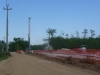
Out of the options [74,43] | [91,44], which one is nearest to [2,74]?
[91,44]

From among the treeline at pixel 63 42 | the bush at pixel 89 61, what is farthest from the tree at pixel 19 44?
the bush at pixel 89 61

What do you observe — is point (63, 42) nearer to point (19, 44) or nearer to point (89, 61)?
point (19, 44)

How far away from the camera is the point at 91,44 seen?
108562 millimetres

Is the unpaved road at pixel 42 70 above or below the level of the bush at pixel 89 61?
below

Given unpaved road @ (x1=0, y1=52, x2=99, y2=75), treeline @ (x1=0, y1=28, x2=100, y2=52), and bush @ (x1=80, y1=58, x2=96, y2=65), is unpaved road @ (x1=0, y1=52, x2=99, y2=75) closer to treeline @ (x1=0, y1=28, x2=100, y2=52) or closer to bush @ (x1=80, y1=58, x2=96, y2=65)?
bush @ (x1=80, y1=58, x2=96, y2=65)

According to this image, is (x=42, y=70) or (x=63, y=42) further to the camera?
(x=63, y=42)

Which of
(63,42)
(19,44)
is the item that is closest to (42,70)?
(63,42)

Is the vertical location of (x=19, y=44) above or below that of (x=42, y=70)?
above

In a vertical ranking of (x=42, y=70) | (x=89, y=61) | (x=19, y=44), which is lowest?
(x=42, y=70)

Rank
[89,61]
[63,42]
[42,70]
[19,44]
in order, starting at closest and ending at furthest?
[42,70]
[89,61]
[63,42]
[19,44]

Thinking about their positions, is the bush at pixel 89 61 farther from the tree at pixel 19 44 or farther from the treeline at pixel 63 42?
the tree at pixel 19 44

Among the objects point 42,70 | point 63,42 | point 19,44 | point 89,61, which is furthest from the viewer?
point 19,44

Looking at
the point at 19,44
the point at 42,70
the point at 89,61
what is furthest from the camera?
the point at 19,44

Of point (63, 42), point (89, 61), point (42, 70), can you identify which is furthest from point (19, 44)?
point (42, 70)
